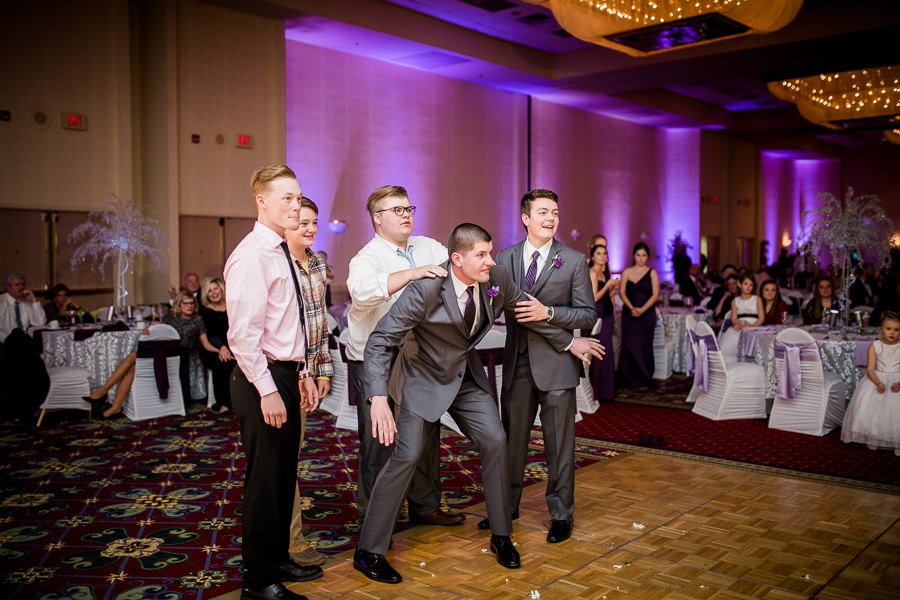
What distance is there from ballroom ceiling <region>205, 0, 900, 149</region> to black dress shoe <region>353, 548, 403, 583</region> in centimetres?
845

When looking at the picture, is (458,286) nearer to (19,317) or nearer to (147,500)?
(147,500)

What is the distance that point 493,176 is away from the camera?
14.6 meters

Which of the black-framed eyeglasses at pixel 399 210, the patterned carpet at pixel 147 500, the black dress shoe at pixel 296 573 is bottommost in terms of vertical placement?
the patterned carpet at pixel 147 500

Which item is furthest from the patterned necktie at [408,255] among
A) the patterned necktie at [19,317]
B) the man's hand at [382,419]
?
the patterned necktie at [19,317]

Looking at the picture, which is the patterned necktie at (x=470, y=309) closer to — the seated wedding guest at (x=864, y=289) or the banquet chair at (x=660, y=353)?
the banquet chair at (x=660, y=353)

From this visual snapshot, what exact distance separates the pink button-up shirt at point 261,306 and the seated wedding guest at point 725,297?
7653 millimetres

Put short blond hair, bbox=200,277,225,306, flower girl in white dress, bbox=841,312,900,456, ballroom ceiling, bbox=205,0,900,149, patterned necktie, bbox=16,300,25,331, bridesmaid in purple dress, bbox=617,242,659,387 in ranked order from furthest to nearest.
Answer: ballroom ceiling, bbox=205,0,900,149 < bridesmaid in purple dress, bbox=617,242,659,387 < short blond hair, bbox=200,277,225,306 < patterned necktie, bbox=16,300,25,331 < flower girl in white dress, bbox=841,312,900,456

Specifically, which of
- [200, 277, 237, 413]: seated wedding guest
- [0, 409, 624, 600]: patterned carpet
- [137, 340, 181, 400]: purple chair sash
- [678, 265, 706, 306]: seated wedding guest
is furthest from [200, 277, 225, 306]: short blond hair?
[678, 265, 706, 306]: seated wedding guest

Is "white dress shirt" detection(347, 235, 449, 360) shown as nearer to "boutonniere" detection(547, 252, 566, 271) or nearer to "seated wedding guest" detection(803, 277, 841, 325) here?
"boutonniere" detection(547, 252, 566, 271)

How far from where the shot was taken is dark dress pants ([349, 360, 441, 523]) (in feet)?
11.8

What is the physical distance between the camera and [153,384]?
6.86 metres

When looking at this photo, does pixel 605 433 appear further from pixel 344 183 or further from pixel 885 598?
pixel 344 183

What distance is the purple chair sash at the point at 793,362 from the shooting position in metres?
6.15

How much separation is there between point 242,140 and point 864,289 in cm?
928
